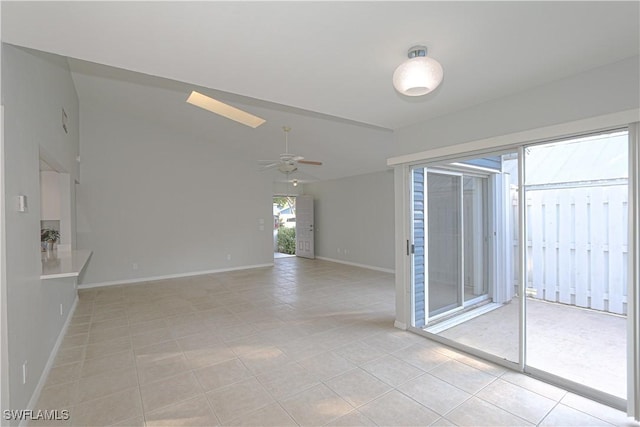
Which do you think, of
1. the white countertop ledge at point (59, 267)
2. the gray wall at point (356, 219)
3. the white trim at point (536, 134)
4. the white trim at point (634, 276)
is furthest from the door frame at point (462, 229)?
the white countertop ledge at point (59, 267)

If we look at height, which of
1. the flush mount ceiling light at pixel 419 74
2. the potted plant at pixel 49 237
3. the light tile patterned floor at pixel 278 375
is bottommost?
the light tile patterned floor at pixel 278 375

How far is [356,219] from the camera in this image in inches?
321

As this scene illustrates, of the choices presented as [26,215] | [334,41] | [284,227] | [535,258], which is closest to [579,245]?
Answer: [535,258]

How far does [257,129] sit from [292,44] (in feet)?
13.8

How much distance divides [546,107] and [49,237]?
5823mm

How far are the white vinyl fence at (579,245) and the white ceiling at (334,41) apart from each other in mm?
1355

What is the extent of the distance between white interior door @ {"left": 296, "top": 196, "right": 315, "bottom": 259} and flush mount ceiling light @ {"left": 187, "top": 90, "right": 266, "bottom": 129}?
4.14 m

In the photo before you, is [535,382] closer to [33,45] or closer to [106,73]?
[33,45]

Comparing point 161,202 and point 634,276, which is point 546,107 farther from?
point 161,202

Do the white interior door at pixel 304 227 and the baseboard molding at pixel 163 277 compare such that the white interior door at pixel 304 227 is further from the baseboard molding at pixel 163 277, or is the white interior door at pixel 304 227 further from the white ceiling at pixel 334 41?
the white ceiling at pixel 334 41

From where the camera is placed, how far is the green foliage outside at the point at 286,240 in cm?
1157

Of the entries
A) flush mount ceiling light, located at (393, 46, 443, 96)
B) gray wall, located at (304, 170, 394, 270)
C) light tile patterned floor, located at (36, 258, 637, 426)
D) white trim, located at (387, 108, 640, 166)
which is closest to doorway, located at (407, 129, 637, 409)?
white trim, located at (387, 108, 640, 166)

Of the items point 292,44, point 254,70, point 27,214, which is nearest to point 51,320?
point 27,214

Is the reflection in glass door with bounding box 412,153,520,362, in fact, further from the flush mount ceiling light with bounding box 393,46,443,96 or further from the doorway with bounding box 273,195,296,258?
the doorway with bounding box 273,195,296,258
